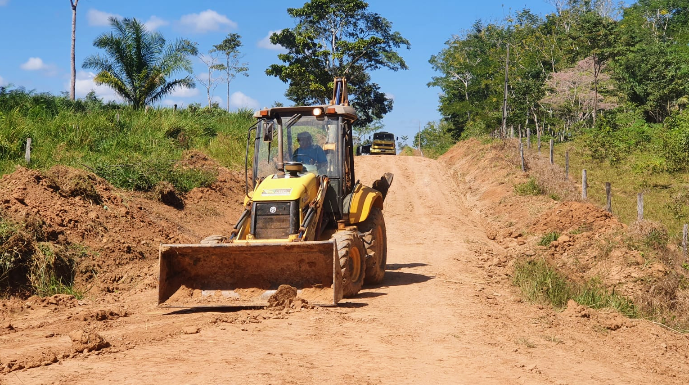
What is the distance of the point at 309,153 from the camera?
9.86 m

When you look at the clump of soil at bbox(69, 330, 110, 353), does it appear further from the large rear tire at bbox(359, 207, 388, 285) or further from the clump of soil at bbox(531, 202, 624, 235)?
the clump of soil at bbox(531, 202, 624, 235)

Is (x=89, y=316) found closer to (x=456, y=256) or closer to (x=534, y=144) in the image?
(x=456, y=256)

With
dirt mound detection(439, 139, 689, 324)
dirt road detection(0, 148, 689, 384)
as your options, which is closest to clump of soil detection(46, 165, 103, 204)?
dirt road detection(0, 148, 689, 384)

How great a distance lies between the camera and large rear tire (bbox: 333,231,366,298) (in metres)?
8.52

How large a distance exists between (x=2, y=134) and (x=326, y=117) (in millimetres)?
10696

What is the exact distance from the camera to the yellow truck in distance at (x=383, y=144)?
41375 mm

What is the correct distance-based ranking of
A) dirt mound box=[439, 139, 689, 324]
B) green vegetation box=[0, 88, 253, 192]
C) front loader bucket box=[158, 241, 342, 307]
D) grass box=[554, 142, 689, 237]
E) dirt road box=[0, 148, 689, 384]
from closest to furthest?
dirt road box=[0, 148, 689, 384] < front loader bucket box=[158, 241, 342, 307] < dirt mound box=[439, 139, 689, 324] < green vegetation box=[0, 88, 253, 192] < grass box=[554, 142, 689, 237]

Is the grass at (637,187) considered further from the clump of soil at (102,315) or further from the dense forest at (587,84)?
the clump of soil at (102,315)

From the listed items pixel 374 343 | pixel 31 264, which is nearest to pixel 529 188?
pixel 31 264

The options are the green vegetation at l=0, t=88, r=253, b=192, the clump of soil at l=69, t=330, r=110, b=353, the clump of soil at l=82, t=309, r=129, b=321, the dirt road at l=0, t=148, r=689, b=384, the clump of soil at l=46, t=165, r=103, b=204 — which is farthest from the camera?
the green vegetation at l=0, t=88, r=253, b=192

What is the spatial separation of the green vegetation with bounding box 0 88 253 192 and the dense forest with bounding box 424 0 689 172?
58.9 feet

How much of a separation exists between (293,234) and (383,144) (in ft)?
109

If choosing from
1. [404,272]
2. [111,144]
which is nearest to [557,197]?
[404,272]

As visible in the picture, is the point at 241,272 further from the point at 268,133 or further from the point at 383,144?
the point at 383,144
